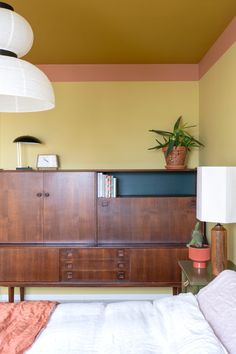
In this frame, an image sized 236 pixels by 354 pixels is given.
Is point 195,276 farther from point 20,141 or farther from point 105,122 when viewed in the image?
point 20,141

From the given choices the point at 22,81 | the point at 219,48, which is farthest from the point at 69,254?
the point at 219,48

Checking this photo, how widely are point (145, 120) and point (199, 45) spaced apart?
89 cm

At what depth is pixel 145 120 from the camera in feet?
11.8

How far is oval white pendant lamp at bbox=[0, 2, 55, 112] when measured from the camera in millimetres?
1311

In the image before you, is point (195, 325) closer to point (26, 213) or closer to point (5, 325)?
point (5, 325)

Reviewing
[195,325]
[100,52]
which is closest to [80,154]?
[100,52]

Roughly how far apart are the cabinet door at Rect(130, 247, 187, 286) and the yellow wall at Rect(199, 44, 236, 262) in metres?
0.57

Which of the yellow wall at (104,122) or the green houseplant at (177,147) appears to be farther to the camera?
the yellow wall at (104,122)

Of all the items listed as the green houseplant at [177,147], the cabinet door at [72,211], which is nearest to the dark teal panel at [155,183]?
the green houseplant at [177,147]

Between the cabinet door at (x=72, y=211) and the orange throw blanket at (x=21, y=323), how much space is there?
4.24ft

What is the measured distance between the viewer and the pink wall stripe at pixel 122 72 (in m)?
3.57

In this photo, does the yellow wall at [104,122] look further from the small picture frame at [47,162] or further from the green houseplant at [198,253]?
the green houseplant at [198,253]

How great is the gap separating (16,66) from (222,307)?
131 centimetres

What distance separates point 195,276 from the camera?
2.32m
